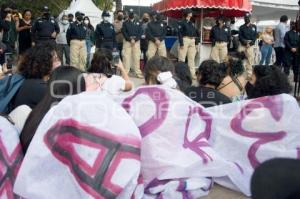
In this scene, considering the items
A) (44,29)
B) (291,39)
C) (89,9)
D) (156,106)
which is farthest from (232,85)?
(89,9)

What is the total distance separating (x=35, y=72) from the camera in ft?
13.0

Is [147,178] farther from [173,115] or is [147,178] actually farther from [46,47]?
[46,47]

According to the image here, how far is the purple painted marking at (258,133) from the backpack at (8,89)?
5.93 ft

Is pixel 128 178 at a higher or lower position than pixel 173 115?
lower

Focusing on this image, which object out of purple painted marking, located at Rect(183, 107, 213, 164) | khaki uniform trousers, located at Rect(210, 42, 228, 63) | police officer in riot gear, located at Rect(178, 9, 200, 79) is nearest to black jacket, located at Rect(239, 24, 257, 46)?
khaki uniform trousers, located at Rect(210, 42, 228, 63)

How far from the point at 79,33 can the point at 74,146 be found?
9899 millimetres

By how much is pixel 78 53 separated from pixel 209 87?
321 inches

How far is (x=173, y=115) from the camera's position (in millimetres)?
2729

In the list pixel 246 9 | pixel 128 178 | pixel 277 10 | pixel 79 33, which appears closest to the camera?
pixel 128 178

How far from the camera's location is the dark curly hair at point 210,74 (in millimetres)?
4414

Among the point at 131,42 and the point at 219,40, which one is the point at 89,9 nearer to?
the point at 131,42

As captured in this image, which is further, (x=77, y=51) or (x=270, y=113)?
(x=77, y=51)

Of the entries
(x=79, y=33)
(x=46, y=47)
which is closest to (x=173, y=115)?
(x=46, y=47)

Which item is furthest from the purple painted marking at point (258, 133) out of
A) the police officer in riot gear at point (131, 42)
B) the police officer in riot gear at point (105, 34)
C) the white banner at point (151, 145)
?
the police officer in riot gear at point (105, 34)
